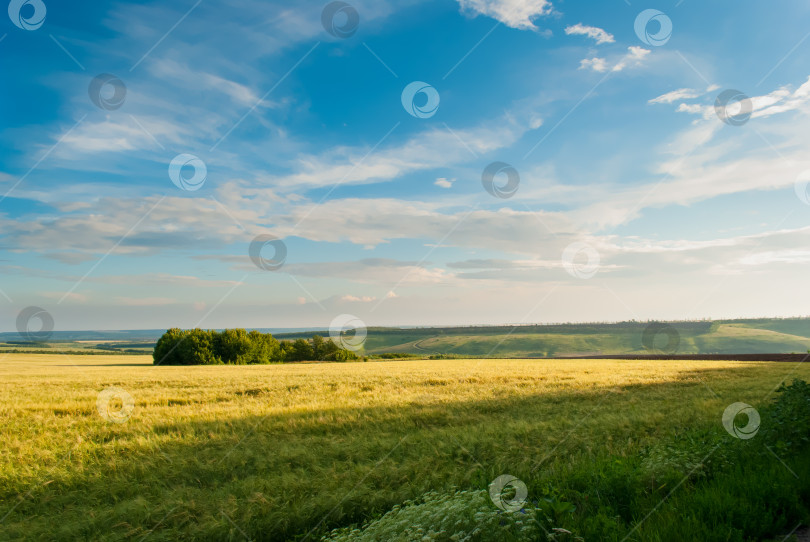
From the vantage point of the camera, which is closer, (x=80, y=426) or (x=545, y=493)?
(x=545, y=493)

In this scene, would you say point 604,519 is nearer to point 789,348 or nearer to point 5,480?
point 5,480

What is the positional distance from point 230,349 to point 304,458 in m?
74.8

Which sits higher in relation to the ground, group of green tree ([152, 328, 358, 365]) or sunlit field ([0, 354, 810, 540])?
group of green tree ([152, 328, 358, 365])

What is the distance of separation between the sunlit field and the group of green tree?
62.2 m

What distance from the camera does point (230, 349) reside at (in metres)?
76.5

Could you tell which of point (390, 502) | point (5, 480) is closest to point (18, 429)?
point (5, 480)

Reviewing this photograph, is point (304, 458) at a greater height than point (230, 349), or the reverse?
point (230, 349)

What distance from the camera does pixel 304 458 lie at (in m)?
8.47

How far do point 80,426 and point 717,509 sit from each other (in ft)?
45.2

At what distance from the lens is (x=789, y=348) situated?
174 metres

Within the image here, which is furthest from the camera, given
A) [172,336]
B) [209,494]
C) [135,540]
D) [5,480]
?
[172,336]

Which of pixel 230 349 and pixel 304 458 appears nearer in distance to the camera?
pixel 304 458

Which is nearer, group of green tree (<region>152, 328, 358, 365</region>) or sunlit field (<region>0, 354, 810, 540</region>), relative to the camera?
sunlit field (<region>0, 354, 810, 540</region>)

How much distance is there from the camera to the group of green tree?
73.1 meters
